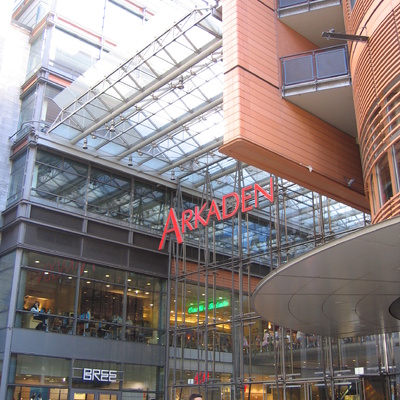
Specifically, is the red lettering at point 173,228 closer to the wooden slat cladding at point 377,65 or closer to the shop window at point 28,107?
the shop window at point 28,107

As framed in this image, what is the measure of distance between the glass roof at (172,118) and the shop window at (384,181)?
829cm

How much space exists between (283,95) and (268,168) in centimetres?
242

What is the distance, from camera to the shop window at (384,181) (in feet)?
43.8

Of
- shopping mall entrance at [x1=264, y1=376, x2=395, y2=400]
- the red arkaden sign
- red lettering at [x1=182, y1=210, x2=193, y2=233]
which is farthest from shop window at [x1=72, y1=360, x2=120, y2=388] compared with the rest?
red lettering at [x1=182, y1=210, x2=193, y2=233]

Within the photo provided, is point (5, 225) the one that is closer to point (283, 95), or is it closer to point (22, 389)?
point (22, 389)

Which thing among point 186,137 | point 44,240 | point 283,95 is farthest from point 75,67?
point 283,95

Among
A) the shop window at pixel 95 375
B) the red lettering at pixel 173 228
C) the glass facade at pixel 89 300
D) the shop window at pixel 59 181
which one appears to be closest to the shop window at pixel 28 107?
the shop window at pixel 59 181

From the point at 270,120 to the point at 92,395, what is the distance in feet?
49.3

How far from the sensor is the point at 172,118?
2539cm

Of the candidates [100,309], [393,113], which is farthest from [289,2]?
[100,309]

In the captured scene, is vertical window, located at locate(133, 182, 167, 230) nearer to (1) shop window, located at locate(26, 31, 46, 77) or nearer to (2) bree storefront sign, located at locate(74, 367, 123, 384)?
(2) bree storefront sign, located at locate(74, 367, 123, 384)

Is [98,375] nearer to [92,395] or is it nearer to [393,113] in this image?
[92,395]

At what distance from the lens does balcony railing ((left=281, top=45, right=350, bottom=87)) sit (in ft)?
57.7

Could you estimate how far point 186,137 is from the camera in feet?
88.3
